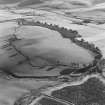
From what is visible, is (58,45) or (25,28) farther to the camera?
(25,28)

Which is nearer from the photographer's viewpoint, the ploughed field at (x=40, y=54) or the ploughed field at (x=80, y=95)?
the ploughed field at (x=80, y=95)

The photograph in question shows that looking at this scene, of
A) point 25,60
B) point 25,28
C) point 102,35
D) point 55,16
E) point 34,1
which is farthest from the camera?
point 34,1

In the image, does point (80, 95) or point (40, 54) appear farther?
point (40, 54)

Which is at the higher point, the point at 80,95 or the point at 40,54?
the point at 40,54

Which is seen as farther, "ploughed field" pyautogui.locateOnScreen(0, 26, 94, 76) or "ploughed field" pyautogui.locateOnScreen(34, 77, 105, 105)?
"ploughed field" pyautogui.locateOnScreen(0, 26, 94, 76)

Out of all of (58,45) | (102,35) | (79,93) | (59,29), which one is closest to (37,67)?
(58,45)

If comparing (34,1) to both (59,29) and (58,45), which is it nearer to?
(59,29)

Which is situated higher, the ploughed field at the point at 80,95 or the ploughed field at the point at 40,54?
the ploughed field at the point at 40,54

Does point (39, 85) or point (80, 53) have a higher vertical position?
point (80, 53)
